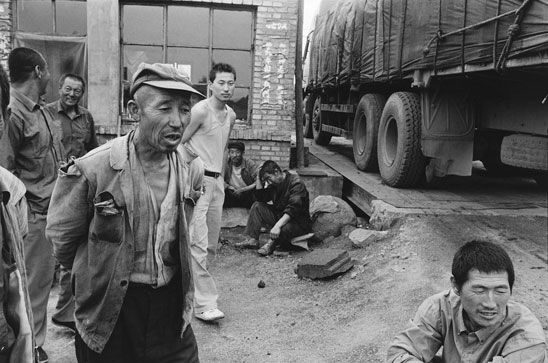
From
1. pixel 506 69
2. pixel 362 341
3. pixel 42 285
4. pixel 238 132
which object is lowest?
pixel 362 341

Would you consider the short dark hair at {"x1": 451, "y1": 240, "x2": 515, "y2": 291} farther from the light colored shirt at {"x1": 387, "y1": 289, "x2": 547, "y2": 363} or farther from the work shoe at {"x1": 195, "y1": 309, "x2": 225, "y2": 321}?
the work shoe at {"x1": 195, "y1": 309, "x2": 225, "y2": 321}

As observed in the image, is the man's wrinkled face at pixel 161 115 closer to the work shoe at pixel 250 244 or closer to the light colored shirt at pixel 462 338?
the light colored shirt at pixel 462 338

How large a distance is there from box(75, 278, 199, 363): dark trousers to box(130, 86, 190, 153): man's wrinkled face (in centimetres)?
58

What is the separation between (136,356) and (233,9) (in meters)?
6.66

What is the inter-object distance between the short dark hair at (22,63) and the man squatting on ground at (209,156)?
47.6 inches

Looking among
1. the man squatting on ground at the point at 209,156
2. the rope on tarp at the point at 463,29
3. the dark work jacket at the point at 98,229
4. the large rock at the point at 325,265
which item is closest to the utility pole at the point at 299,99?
the rope on tarp at the point at 463,29

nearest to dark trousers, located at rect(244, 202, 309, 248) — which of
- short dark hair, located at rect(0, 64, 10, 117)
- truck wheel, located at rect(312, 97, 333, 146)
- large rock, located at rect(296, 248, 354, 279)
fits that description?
large rock, located at rect(296, 248, 354, 279)

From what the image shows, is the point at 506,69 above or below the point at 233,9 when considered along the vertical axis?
below

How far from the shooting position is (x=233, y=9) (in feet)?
27.0

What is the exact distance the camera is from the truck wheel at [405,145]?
748 centimetres

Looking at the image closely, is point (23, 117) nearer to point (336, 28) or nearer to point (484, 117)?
point (484, 117)

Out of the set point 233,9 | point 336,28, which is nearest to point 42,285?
point 233,9

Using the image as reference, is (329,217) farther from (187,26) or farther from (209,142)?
(187,26)

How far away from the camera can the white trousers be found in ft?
14.7
